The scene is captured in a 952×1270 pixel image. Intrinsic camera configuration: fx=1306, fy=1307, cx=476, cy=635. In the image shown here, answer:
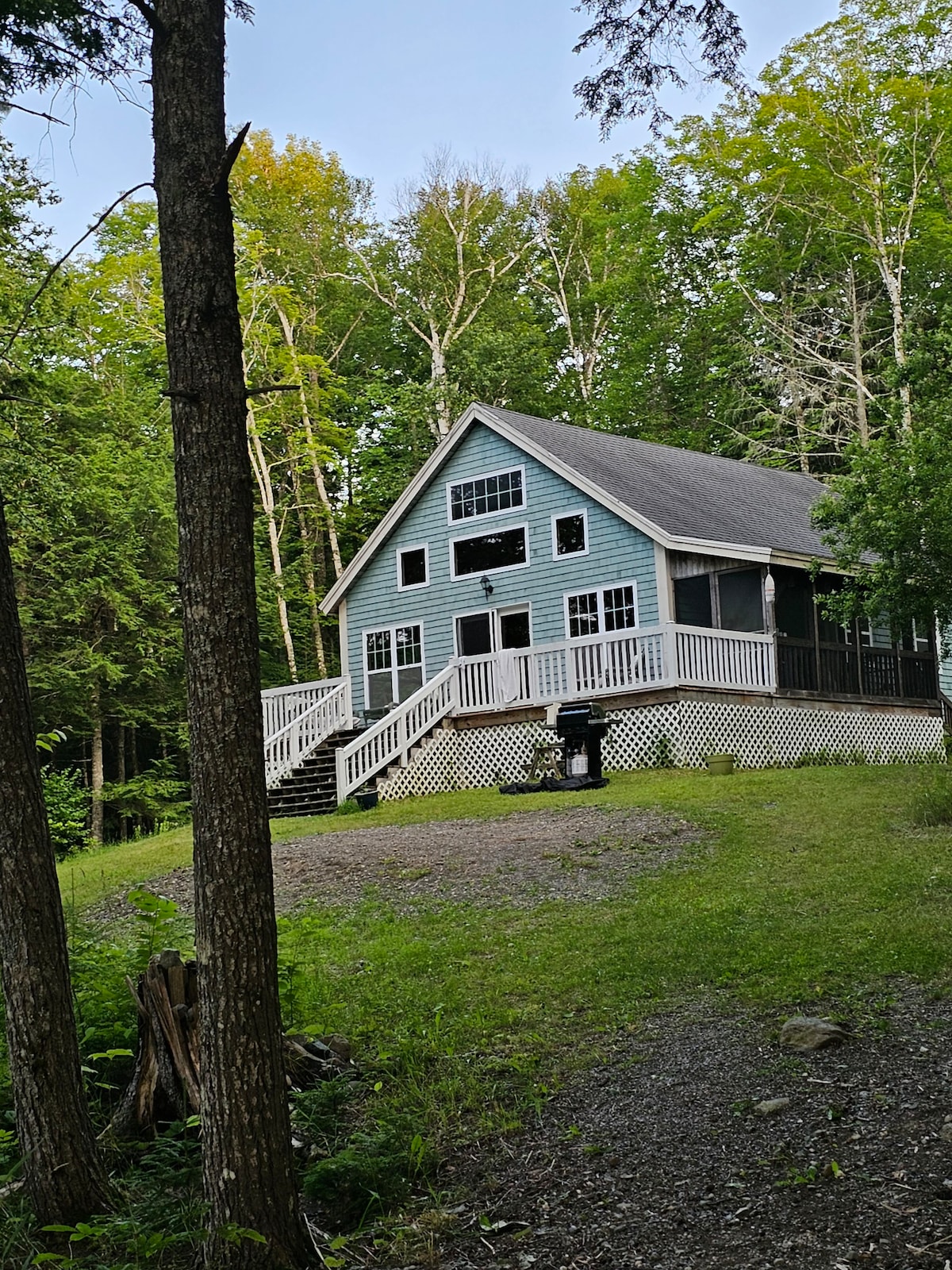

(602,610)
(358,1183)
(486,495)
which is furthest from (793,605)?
(358,1183)

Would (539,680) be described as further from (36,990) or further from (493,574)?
(36,990)

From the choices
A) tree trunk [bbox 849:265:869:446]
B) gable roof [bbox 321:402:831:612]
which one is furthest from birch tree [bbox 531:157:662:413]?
gable roof [bbox 321:402:831:612]

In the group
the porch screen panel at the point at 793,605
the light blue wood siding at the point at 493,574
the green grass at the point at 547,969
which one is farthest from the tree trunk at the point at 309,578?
the green grass at the point at 547,969

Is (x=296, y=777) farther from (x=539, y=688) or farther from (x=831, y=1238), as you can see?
(x=831, y=1238)

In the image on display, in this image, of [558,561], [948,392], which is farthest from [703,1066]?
[558,561]

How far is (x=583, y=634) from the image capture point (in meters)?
21.9

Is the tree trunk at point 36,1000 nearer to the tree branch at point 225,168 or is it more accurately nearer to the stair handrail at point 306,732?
the tree branch at point 225,168

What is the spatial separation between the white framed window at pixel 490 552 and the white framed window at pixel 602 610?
1.37 metres

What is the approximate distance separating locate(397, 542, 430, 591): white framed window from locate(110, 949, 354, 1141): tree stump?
60.6ft

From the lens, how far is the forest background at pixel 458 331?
83.4ft

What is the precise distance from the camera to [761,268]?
33.6 m

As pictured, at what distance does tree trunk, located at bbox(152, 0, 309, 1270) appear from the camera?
4707 mm

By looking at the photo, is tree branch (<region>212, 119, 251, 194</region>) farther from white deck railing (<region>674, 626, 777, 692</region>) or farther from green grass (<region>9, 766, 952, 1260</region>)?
white deck railing (<region>674, 626, 777, 692</region>)

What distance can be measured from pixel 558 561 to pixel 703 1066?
16498mm
